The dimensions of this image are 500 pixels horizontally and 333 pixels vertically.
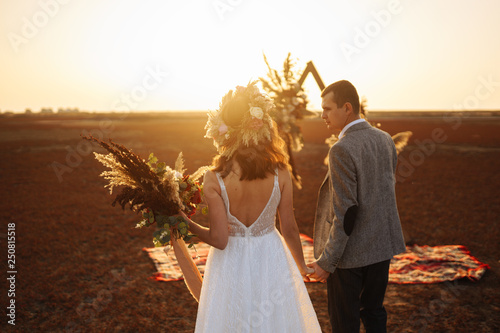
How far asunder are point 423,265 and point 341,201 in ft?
15.9

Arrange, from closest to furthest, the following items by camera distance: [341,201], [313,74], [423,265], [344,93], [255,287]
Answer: [341,201] < [344,93] < [255,287] < [313,74] < [423,265]

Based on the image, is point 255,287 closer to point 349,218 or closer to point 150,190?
point 349,218

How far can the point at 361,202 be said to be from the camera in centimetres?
283

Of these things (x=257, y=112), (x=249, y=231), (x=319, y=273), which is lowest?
(x=319, y=273)

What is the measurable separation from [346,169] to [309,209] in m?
8.80

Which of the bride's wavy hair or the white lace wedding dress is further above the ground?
the bride's wavy hair

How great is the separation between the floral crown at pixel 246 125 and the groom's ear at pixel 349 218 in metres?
0.83

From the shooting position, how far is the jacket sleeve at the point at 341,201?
9.05ft

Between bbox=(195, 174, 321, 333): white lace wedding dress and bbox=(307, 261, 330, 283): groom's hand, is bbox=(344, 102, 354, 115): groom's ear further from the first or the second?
bbox=(307, 261, 330, 283): groom's hand

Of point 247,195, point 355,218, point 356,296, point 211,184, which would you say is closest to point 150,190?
point 211,184

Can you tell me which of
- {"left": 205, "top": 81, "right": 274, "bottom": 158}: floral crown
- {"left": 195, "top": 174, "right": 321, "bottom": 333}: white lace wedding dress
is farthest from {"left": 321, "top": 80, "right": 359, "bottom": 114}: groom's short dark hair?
{"left": 195, "top": 174, "right": 321, "bottom": 333}: white lace wedding dress

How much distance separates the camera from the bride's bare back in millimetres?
2820

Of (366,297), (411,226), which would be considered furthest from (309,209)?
(366,297)

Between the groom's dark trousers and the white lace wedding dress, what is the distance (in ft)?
0.88
